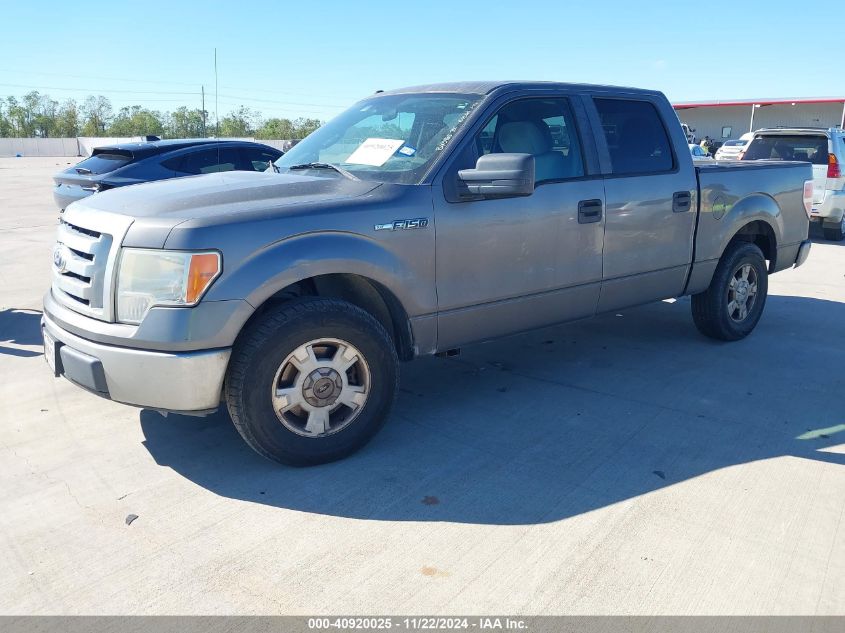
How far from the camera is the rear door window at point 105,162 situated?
30.5ft

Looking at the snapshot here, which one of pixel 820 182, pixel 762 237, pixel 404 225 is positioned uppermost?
pixel 820 182

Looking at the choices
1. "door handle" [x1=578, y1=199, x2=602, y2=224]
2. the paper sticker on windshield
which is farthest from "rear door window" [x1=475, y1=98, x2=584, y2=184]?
the paper sticker on windshield

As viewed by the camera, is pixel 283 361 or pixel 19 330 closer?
pixel 283 361

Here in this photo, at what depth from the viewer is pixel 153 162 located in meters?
9.20

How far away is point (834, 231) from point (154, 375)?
12.2m

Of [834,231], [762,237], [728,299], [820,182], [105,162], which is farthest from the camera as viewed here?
[834,231]

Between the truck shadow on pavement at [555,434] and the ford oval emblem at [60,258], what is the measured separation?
1.02 m

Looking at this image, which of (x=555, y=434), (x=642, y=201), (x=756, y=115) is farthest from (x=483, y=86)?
(x=756, y=115)

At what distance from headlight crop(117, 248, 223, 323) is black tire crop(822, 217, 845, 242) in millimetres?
11840

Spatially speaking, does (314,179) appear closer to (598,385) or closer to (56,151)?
(598,385)

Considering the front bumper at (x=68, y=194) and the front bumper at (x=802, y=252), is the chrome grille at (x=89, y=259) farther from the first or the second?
the front bumper at (x=68, y=194)

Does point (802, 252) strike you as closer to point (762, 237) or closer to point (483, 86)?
point (762, 237)

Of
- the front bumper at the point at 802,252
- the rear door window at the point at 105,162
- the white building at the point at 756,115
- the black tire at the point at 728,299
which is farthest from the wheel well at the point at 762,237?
the white building at the point at 756,115

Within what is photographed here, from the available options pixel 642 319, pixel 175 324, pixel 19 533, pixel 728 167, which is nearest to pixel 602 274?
pixel 728 167
